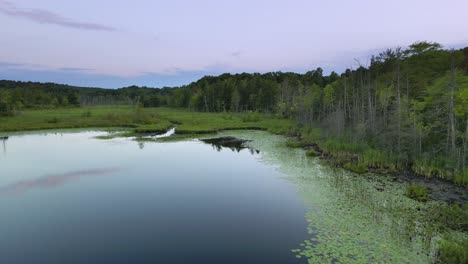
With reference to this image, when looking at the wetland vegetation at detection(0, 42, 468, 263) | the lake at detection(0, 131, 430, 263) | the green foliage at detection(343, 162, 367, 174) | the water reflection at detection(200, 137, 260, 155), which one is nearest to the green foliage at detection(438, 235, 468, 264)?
the wetland vegetation at detection(0, 42, 468, 263)

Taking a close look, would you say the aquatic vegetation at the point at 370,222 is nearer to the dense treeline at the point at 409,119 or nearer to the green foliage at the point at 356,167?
the green foliage at the point at 356,167

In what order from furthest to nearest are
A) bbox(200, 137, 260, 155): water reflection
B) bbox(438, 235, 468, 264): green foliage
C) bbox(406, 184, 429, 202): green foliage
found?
bbox(200, 137, 260, 155): water reflection → bbox(406, 184, 429, 202): green foliage → bbox(438, 235, 468, 264): green foliage

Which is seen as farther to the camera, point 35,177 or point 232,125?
point 232,125

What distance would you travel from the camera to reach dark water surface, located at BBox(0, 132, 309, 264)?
1021 centimetres

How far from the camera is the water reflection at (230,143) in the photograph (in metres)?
32.6

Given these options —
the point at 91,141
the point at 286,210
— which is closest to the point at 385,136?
the point at 286,210

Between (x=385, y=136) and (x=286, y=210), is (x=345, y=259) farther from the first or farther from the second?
(x=385, y=136)

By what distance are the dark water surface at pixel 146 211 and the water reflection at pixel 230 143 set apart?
6.30m

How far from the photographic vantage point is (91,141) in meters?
36.8

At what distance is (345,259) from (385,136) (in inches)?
718

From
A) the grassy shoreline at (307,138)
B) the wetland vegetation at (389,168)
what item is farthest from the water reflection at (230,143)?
the grassy shoreline at (307,138)

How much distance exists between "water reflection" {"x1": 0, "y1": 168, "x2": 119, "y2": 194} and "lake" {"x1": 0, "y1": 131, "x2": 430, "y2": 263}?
65mm

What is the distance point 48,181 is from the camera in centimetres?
1911

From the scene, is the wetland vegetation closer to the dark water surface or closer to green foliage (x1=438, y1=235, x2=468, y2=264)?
green foliage (x1=438, y1=235, x2=468, y2=264)
